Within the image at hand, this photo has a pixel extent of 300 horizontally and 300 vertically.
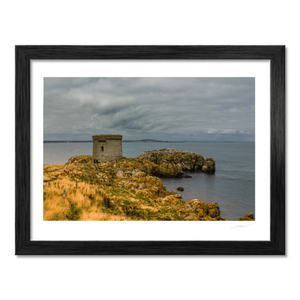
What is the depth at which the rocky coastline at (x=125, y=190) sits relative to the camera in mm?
2160

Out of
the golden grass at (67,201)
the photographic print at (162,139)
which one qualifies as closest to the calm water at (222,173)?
the photographic print at (162,139)

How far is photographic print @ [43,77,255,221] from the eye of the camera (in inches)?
84.4

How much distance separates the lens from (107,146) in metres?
2.22

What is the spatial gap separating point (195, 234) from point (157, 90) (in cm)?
144

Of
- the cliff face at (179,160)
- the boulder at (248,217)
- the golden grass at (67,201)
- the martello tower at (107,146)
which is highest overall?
the martello tower at (107,146)

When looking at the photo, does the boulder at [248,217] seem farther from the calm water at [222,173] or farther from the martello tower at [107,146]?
the martello tower at [107,146]

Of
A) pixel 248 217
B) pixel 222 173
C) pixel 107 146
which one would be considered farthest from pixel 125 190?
pixel 248 217

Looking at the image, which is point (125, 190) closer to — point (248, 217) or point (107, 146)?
point (107, 146)

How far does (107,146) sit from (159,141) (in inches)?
20.4

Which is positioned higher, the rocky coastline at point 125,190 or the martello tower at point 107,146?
the martello tower at point 107,146
